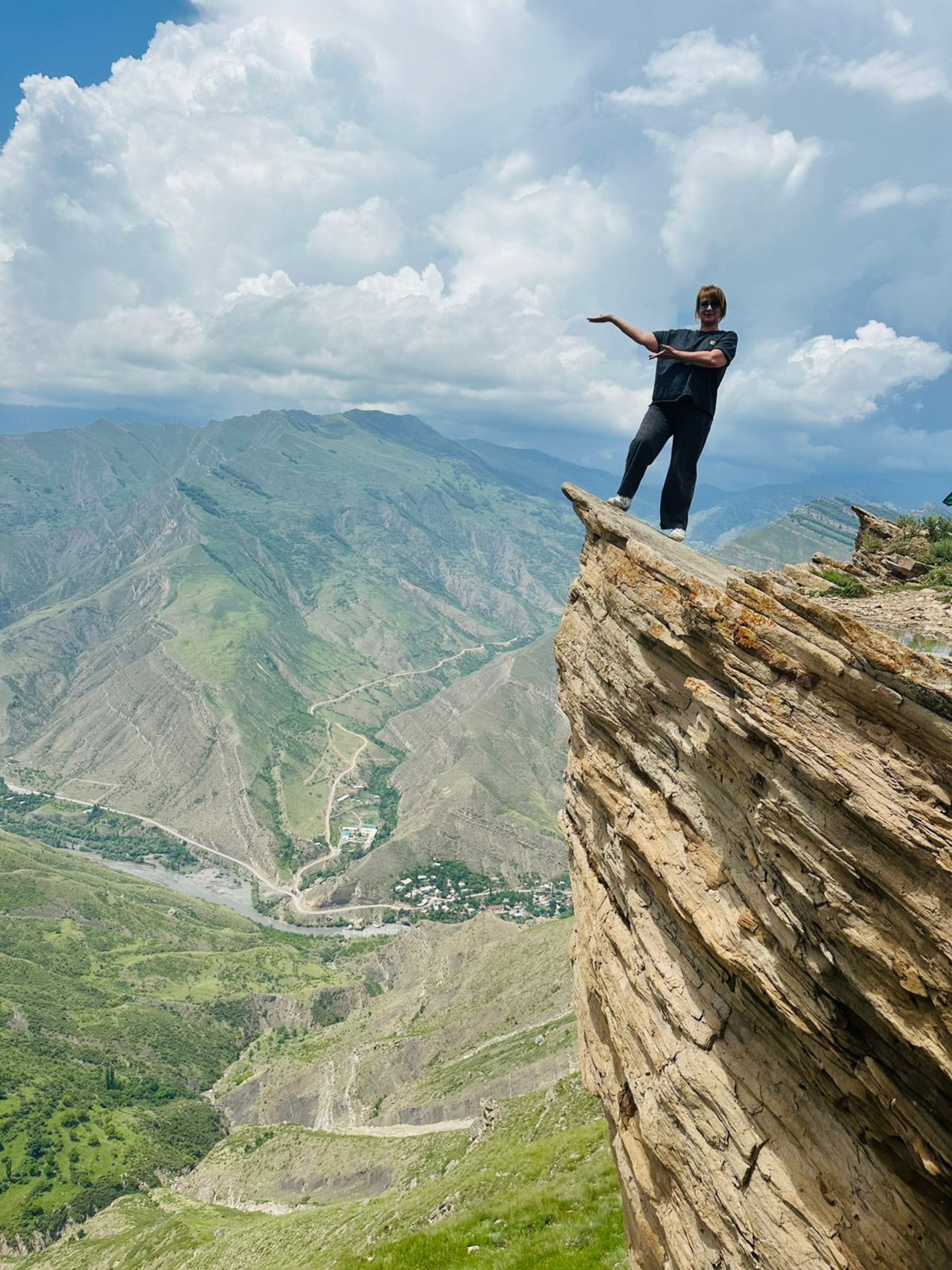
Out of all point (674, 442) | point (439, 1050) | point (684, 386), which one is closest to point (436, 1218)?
point (674, 442)

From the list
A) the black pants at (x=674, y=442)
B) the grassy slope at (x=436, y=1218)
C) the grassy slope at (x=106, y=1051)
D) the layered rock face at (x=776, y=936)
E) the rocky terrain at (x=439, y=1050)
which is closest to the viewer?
the layered rock face at (x=776, y=936)

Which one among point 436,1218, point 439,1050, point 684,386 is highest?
point 684,386

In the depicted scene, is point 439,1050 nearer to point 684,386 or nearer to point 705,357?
point 684,386

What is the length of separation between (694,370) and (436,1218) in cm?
4420

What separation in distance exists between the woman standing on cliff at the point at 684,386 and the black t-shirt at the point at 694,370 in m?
0.01

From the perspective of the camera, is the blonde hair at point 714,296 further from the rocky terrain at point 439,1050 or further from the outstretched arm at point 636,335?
the rocky terrain at point 439,1050

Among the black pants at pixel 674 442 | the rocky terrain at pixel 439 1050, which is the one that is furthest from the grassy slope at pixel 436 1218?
the black pants at pixel 674 442

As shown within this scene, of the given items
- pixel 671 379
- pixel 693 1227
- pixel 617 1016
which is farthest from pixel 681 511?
pixel 693 1227

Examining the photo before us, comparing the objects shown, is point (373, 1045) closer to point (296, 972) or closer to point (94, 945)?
point (296, 972)

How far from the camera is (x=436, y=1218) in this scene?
3738 cm

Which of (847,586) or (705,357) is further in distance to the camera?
(847,586)

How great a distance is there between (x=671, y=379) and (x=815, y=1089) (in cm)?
1415

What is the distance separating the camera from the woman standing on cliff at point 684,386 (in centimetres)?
1508

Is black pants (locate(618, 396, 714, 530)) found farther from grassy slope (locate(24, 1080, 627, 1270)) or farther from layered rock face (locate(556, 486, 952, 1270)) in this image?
grassy slope (locate(24, 1080, 627, 1270))
